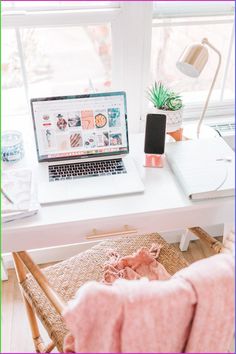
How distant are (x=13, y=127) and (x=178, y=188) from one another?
76 cm

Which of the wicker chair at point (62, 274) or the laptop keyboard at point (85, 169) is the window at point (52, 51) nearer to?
the laptop keyboard at point (85, 169)

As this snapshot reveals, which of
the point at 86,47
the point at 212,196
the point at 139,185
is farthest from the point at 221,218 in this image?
the point at 86,47

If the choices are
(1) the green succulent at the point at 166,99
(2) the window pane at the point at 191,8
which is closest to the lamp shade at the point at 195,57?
(1) the green succulent at the point at 166,99

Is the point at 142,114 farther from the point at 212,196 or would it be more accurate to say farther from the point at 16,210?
the point at 16,210

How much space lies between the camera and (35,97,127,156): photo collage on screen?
1.32m

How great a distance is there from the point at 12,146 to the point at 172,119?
1.85 feet

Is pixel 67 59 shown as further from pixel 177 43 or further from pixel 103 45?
pixel 177 43

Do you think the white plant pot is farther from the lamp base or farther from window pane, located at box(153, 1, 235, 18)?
window pane, located at box(153, 1, 235, 18)

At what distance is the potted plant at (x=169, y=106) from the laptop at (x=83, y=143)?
0.44ft

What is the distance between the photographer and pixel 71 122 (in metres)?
1.33

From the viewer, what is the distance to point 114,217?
3.73 ft

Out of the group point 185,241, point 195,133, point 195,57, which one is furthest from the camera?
point 185,241

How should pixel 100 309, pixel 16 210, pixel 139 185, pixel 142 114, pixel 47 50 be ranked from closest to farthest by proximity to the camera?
pixel 100 309 → pixel 16 210 → pixel 139 185 → pixel 47 50 → pixel 142 114

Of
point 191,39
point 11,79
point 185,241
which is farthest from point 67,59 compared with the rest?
point 185,241
